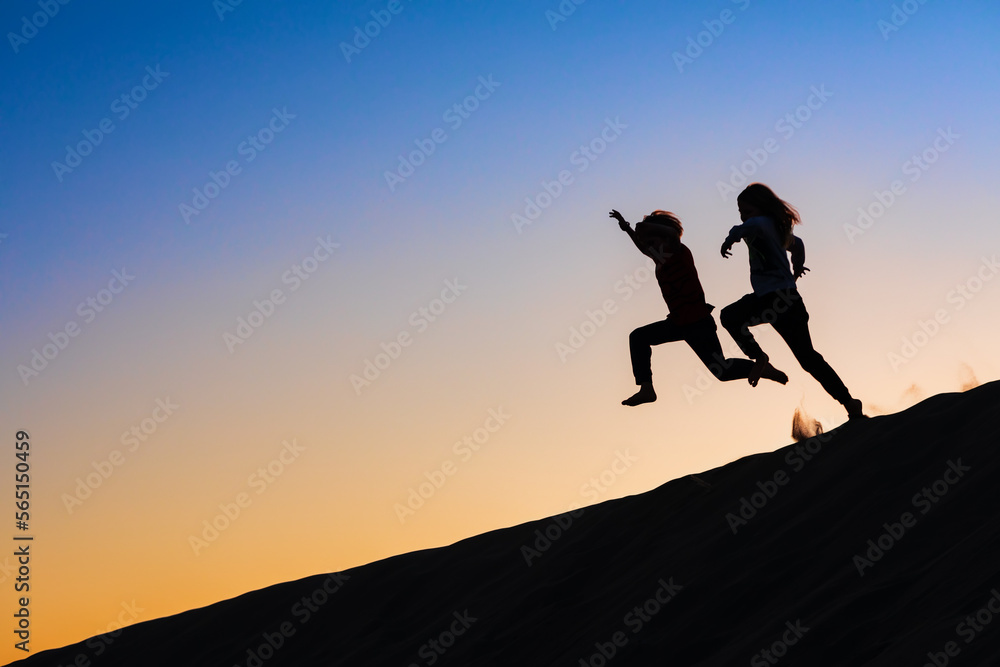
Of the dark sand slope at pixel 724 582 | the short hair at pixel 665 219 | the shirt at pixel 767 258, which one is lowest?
the dark sand slope at pixel 724 582

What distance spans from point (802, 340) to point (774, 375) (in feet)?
1.03

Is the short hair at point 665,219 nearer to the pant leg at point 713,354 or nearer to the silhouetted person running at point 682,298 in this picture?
the silhouetted person running at point 682,298

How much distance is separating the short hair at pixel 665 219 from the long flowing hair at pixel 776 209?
49 centimetres

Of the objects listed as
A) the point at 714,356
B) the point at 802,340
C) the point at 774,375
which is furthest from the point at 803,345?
the point at 714,356

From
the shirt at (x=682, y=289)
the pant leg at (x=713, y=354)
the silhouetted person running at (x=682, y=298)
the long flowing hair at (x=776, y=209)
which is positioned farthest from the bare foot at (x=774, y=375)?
the long flowing hair at (x=776, y=209)

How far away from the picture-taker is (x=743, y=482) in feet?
24.8

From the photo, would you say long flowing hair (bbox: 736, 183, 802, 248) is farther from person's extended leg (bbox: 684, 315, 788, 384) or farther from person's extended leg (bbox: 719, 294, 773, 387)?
person's extended leg (bbox: 684, 315, 788, 384)

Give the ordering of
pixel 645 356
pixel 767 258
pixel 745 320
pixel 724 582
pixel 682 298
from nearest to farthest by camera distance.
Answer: pixel 724 582 < pixel 767 258 < pixel 745 320 < pixel 682 298 < pixel 645 356

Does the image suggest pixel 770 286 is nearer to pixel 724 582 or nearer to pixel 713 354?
pixel 713 354

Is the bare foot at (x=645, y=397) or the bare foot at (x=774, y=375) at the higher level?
the bare foot at (x=645, y=397)

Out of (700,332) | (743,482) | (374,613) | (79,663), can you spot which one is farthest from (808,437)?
(79,663)

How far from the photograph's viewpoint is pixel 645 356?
739cm

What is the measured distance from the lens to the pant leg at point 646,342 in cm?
733

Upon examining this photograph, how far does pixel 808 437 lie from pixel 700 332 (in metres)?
1.46
